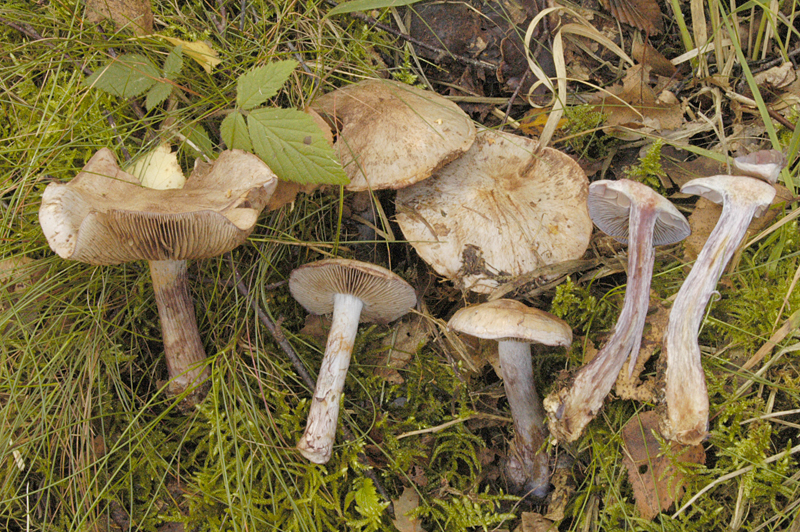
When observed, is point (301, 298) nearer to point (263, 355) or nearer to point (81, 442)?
point (263, 355)

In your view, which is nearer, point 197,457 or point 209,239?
point 209,239

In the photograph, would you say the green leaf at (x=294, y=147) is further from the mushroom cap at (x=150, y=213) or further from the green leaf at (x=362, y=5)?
the green leaf at (x=362, y=5)

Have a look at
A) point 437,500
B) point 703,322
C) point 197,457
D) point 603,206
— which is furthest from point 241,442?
point 703,322

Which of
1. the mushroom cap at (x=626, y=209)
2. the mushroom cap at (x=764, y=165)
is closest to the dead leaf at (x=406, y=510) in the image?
the mushroom cap at (x=626, y=209)

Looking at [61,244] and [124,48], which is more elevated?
[124,48]

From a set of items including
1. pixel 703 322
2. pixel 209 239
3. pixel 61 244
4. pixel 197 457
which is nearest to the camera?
pixel 61 244

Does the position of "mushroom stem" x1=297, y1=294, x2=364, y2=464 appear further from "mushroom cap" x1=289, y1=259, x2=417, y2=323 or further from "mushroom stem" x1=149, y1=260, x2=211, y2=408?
"mushroom stem" x1=149, y1=260, x2=211, y2=408

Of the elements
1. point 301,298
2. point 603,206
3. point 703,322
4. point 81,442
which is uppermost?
point 603,206
